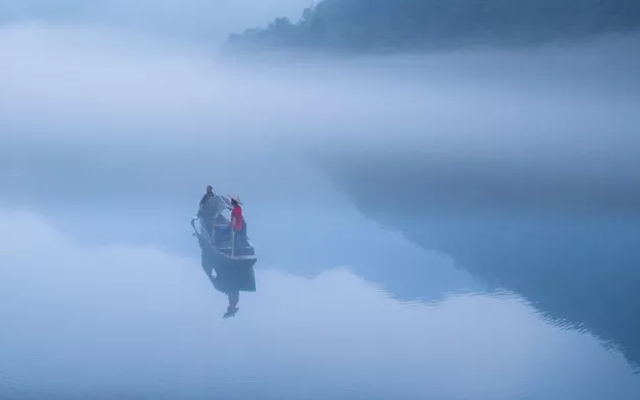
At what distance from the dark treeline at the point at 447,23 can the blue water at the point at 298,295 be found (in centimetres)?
51

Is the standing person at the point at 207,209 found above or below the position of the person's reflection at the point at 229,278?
above

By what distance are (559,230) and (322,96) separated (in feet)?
3.42

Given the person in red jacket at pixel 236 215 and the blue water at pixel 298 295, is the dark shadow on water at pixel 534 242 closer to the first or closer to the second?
the blue water at pixel 298 295

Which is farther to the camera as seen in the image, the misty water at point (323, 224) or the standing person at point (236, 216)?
the standing person at point (236, 216)

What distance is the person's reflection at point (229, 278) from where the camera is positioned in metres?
2.21

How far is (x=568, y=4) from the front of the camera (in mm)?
2406

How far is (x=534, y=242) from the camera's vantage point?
2.43m

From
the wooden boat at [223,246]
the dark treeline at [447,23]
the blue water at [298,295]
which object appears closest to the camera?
the blue water at [298,295]

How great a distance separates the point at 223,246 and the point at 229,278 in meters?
0.12

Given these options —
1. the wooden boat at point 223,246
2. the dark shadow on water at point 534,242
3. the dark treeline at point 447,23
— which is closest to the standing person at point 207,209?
the wooden boat at point 223,246

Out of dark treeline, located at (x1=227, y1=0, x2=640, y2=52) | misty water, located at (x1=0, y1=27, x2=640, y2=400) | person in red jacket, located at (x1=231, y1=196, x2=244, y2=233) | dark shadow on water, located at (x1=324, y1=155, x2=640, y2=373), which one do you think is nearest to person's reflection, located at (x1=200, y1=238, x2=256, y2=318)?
misty water, located at (x1=0, y1=27, x2=640, y2=400)

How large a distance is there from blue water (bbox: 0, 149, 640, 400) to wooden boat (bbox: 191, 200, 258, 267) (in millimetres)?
40

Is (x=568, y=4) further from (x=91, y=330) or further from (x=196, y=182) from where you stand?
(x=91, y=330)

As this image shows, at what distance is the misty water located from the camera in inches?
80.9
